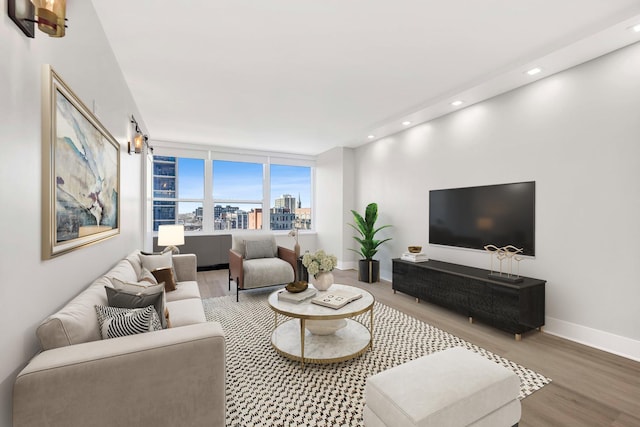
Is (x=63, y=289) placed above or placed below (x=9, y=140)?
below

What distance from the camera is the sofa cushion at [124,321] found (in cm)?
139

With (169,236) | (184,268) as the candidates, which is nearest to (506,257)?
(184,268)

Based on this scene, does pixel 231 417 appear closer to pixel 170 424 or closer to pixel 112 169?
pixel 170 424

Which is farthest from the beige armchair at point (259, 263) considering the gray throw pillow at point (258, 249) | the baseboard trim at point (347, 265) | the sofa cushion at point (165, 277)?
the baseboard trim at point (347, 265)

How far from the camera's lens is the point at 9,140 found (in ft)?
3.58

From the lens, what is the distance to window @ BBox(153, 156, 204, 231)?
19.8 ft

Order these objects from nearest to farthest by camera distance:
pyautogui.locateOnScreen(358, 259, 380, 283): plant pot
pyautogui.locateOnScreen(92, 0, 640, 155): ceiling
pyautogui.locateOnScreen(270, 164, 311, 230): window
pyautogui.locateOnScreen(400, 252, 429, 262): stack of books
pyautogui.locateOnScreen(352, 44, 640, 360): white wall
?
pyautogui.locateOnScreen(92, 0, 640, 155): ceiling, pyautogui.locateOnScreen(352, 44, 640, 360): white wall, pyautogui.locateOnScreen(400, 252, 429, 262): stack of books, pyautogui.locateOnScreen(358, 259, 380, 283): plant pot, pyautogui.locateOnScreen(270, 164, 311, 230): window

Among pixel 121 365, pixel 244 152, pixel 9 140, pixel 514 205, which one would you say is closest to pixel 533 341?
pixel 514 205

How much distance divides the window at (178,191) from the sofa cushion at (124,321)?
509 cm

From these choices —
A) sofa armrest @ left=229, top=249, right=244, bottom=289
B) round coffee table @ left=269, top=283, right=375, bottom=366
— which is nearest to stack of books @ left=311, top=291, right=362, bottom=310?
round coffee table @ left=269, top=283, right=375, bottom=366

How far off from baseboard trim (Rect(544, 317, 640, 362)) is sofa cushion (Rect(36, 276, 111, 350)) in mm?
3767

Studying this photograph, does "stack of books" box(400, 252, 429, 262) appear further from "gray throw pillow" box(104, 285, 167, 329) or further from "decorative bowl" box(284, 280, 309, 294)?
"gray throw pillow" box(104, 285, 167, 329)

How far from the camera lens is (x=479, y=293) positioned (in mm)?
3092

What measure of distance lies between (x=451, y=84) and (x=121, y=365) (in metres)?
3.77
